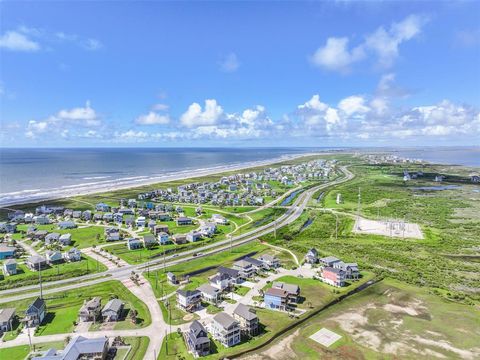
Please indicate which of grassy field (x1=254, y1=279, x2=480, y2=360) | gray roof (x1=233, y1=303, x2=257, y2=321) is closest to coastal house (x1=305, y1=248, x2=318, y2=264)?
grassy field (x1=254, y1=279, x2=480, y2=360)

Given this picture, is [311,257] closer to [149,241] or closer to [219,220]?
[149,241]

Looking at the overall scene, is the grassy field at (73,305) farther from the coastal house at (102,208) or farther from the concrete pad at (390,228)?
the concrete pad at (390,228)

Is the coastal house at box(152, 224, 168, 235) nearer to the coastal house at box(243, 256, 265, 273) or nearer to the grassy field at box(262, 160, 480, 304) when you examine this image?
the grassy field at box(262, 160, 480, 304)

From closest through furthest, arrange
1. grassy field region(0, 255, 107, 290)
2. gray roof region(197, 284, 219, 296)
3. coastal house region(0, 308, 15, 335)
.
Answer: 1. coastal house region(0, 308, 15, 335)
2. gray roof region(197, 284, 219, 296)
3. grassy field region(0, 255, 107, 290)

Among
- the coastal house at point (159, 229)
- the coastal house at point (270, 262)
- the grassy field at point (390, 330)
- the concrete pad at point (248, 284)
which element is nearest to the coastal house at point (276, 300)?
the grassy field at point (390, 330)

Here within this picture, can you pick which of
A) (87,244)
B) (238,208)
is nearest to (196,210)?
(238,208)

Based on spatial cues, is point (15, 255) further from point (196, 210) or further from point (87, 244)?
point (196, 210)

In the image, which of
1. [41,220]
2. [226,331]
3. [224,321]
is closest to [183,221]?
[41,220]
